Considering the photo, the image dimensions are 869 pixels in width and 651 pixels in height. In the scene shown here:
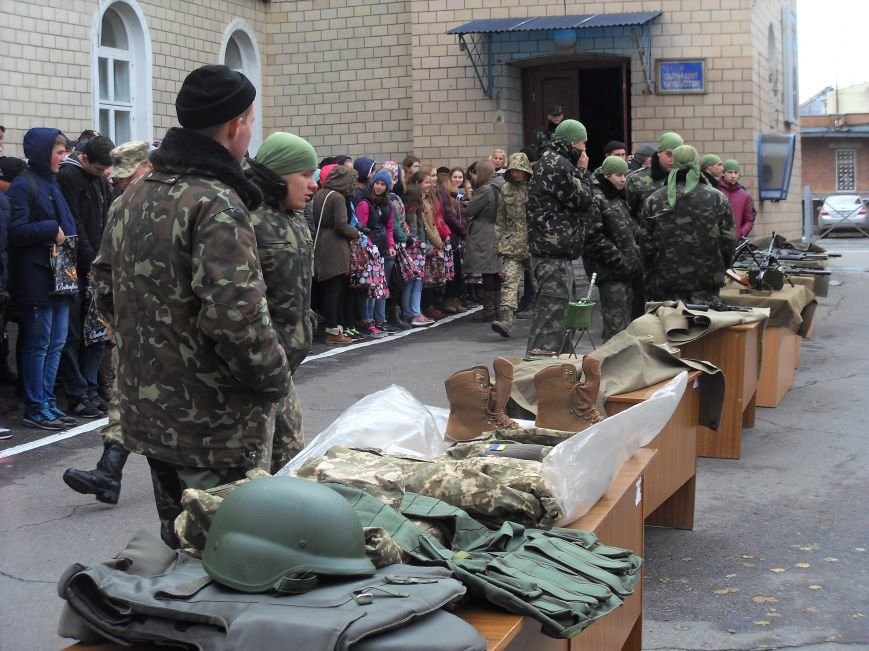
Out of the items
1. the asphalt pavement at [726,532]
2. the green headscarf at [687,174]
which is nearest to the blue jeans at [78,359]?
the asphalt pavement at [726,532]

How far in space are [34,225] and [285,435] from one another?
435 cm

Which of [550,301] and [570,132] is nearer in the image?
[570,132]

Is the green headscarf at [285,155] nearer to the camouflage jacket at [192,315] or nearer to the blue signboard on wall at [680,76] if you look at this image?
the camouflage jacket at [192,315]

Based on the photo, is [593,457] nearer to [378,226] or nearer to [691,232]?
[691,232]

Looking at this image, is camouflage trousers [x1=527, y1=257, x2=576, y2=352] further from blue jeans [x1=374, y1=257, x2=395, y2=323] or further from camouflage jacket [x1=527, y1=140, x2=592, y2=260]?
blue jeans [x1=374, y1=257, x2=395, y2=323]

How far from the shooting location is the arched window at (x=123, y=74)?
15.0 metres

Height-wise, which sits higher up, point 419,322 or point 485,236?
point 485,236

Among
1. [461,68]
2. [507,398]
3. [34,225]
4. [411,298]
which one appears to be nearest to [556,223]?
[34,225]

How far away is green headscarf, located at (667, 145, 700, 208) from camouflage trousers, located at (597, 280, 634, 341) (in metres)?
1.05

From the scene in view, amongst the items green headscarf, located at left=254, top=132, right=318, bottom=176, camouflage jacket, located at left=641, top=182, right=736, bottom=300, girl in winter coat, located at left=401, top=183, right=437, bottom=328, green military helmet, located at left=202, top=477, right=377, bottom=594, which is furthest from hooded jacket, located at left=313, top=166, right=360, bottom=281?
green military helmet, located at left=202, top=477, right=377, bottom=594

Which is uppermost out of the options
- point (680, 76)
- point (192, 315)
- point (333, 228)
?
point (680, 76)

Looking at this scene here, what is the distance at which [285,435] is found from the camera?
4.11m

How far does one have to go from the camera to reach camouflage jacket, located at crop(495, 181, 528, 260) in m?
12.9

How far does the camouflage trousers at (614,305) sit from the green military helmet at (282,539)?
24.3ft
